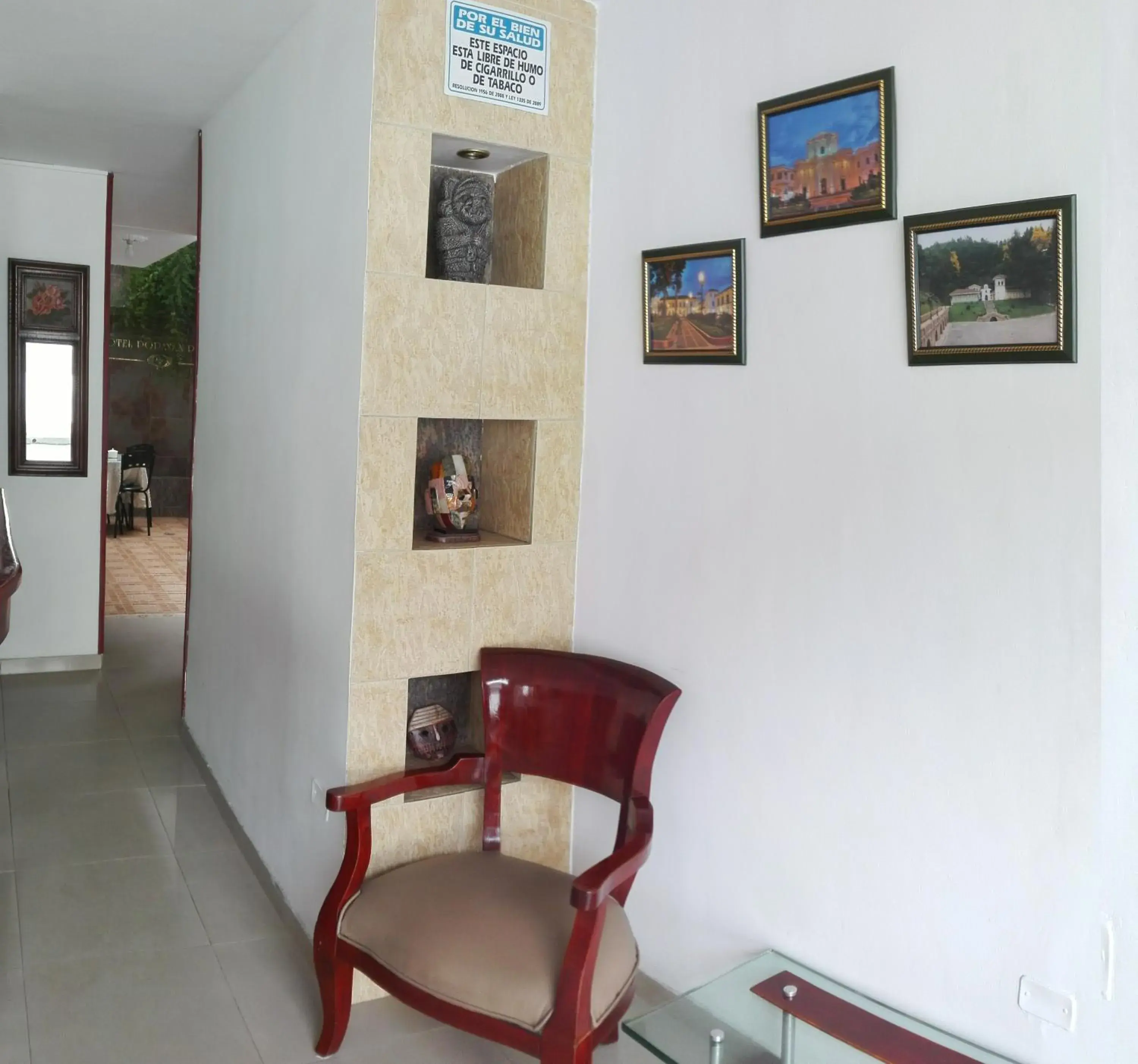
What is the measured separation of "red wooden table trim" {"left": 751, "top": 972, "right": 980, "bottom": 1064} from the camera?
2014 millimetres

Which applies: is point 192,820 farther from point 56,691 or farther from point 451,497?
point 56,691

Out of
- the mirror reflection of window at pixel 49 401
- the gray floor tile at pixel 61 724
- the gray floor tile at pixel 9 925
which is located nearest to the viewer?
the gray floor tile at pixel 9 925

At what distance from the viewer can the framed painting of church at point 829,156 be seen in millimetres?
2238

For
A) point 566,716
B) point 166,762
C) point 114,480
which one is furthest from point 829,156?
point 114,480

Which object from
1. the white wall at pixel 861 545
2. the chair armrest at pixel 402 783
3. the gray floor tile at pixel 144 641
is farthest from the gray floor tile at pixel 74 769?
the white wall at pixel 861 545

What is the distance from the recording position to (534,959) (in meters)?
2.30

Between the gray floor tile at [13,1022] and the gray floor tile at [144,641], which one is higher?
the gray floor tile at [144,641]

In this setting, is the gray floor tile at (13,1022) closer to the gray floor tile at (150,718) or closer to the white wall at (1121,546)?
the gray floor tile at (150,718)

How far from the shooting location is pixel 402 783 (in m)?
2.72

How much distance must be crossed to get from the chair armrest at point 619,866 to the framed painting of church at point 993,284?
1.20m

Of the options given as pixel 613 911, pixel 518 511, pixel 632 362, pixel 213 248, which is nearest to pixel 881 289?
pixel 632 362

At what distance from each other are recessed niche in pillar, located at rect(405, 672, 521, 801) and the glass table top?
3.53 feet

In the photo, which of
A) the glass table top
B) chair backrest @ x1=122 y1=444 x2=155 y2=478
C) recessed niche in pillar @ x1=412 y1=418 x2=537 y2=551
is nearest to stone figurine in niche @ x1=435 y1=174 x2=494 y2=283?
recessed niche in pillar @ x1=412 y1=418 x2=537 y2=551

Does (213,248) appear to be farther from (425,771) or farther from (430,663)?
(425,771)
